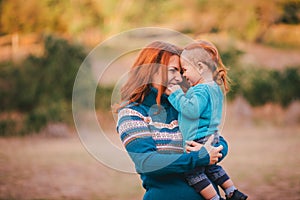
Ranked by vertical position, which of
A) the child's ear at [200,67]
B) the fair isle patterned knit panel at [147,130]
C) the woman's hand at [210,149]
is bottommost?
the woman's hand at [210,149]

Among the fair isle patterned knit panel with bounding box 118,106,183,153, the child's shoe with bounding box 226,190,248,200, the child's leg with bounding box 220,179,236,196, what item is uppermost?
the fair isle patterned knit panel with bounding box 118,106,183,153

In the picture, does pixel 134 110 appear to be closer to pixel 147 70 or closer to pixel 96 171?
pixel 147 70

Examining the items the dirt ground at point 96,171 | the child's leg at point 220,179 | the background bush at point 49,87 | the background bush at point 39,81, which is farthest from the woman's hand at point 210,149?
the background bush at point 39,81

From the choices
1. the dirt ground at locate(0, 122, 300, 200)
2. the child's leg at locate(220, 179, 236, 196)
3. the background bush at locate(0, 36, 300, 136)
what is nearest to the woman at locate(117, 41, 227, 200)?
the child's leg at locate(220, 179, 236, 196)

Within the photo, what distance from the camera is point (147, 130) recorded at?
1780 mm

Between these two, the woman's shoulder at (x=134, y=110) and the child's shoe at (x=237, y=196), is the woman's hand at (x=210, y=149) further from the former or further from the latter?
the child's shoe at (x=237, y=196)

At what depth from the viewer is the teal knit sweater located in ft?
5.71

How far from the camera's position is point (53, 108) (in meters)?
11.2

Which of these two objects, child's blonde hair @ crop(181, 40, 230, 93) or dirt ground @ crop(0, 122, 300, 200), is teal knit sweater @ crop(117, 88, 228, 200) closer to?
child's blonde hair @ crop(181, 40, 230, 93)

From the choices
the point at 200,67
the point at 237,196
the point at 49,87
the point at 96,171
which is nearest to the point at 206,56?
the point at 200,67

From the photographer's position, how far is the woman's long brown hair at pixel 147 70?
1812 millimetres

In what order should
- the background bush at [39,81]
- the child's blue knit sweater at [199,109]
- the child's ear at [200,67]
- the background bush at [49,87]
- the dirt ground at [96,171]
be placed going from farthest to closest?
1. the background bush at [39,81]
2. the background bush at [49,87]
3. the dirt ground at [96,171]
4. the child's ear at [200,67]
5. the child's blue knit sweater at [199,109]

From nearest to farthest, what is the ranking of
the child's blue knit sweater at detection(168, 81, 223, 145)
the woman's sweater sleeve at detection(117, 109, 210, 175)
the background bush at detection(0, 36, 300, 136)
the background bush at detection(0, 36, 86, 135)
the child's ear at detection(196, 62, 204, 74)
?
the woman's sweater sleeve at detection(117, 109, 210, 175) < the child's blue knit sweater at detection(168, 81, 223, 145) < the child's ear at detection(196, 62, 204, 74) < the background bush at detection(0, 36, 300, 136) < the background bush at detection(0, 36, 86, 135)

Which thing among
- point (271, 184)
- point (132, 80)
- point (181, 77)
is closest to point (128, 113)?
point (132, 80)
